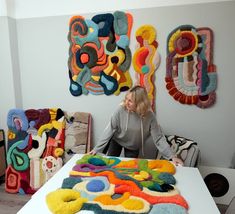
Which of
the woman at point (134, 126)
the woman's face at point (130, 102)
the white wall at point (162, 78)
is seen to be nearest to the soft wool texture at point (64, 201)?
the woman at point (134, 126)

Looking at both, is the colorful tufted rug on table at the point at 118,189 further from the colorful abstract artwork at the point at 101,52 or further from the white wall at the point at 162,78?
the colorful abstract artwork at the point at 101,52

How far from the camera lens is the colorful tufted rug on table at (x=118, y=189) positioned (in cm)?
118

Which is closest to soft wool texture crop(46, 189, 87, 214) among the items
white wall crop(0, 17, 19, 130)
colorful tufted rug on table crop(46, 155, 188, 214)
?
colorful tufted rug on table crop(46, 155, 188, 214)

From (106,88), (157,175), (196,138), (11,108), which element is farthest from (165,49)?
(11,108)

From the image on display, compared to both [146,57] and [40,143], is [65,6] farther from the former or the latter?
[40,143]

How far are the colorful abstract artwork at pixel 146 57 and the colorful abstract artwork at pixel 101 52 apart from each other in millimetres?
104

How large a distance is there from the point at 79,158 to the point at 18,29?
1923mm

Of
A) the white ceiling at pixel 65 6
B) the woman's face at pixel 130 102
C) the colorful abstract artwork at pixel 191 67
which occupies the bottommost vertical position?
Result: the woman's face at pixel 130 102

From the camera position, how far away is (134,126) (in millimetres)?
2076

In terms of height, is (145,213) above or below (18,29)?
below

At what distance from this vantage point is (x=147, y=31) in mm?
2500

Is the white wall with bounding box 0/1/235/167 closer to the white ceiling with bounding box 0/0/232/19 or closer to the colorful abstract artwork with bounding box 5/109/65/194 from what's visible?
the white ceiling with bounding box 0/0/232/19

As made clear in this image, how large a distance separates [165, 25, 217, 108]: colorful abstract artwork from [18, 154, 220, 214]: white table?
1.02m

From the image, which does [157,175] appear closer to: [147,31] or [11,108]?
[147,31]
